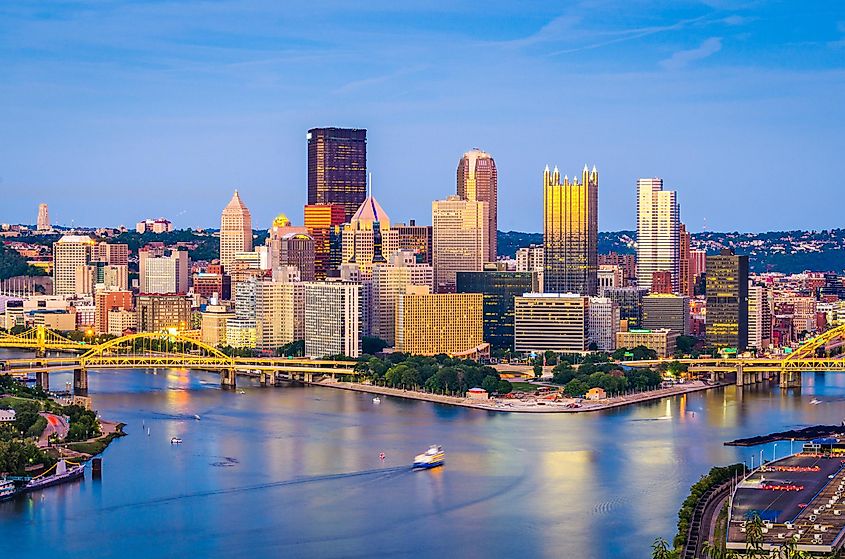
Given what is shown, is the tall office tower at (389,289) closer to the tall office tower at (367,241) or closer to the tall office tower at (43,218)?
the tall office tower at (367,241)

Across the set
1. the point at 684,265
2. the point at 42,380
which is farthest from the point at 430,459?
the point at 684,265

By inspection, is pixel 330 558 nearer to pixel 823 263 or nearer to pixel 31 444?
pixel 31 444

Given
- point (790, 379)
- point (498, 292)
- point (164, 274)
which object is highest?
point (164, 274)

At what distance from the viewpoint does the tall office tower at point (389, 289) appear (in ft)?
169

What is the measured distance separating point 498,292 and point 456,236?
10.4m

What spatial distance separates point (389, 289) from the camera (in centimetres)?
5184

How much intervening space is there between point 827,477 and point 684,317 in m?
29.6

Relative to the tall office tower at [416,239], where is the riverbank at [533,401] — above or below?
below

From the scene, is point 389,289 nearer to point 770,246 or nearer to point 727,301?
point 727,301

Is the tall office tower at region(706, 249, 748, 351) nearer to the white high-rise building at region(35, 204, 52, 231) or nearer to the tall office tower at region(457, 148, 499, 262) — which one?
the tall office tower at region(457, 148, 499, 262)

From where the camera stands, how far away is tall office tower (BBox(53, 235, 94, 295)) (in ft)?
233

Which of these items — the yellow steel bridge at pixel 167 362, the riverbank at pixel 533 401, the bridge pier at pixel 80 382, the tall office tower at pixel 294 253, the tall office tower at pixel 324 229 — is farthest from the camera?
the tall office tower at pixel 324 229

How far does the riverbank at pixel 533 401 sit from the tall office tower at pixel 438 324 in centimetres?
654

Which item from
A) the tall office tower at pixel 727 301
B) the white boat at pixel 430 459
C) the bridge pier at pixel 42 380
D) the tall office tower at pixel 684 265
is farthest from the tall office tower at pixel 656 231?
the white boat at pixel 430 459
